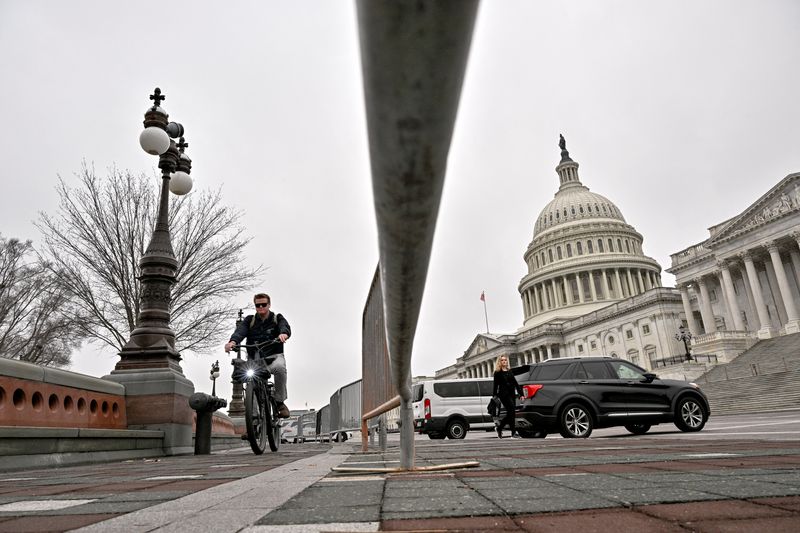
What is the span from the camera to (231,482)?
3.54 m

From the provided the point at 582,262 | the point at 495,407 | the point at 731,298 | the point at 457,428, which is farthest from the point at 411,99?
the point at 582,262

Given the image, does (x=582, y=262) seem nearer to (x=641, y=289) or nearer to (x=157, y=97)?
(x=641, y=289)

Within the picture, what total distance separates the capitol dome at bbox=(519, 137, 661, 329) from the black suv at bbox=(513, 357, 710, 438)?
77323mm

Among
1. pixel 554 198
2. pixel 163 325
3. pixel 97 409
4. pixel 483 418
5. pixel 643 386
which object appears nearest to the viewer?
pixel 97 409

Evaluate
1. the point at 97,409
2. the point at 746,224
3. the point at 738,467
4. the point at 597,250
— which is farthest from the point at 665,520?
the point at 597,250

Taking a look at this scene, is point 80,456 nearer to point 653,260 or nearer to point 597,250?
point 597,250

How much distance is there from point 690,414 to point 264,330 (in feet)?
30.1

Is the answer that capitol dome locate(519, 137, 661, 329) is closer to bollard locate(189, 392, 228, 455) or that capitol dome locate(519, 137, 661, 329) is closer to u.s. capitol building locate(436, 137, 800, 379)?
u.s. capitol building locate(436, 137, 800, 379)

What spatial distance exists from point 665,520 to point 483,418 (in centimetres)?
1895

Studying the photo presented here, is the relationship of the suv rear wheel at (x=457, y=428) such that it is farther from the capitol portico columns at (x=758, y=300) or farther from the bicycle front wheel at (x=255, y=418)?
the capitol portico columns at (x=758, y=300)

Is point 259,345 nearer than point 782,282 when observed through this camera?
Yes

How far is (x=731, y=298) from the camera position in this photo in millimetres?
55125

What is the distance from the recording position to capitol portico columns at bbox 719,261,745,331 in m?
54.8

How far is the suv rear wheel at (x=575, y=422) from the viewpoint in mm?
10805
